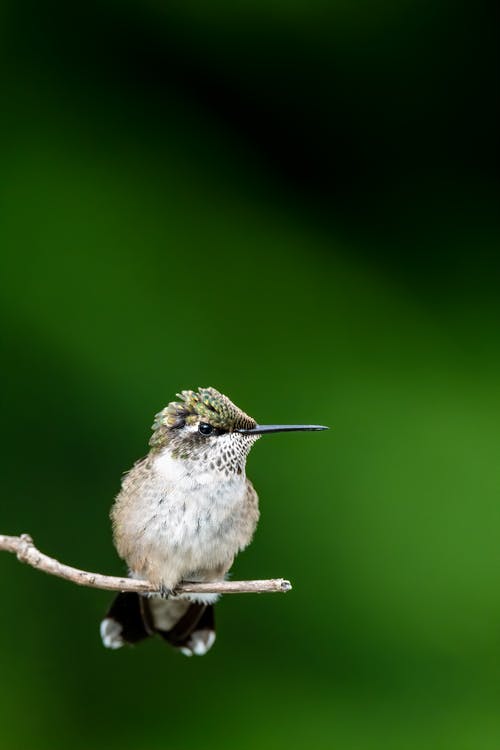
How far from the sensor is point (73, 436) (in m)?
3.36

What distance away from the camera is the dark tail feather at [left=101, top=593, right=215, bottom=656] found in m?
2.24

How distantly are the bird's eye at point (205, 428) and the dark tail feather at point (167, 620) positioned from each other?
847 mm

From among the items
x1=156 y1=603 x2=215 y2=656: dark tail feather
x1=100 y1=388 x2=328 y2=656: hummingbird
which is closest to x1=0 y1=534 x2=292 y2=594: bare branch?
x1=100 y1=388 x2=328 y2=656: hummingbird

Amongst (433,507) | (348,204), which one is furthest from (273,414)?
(348,204)

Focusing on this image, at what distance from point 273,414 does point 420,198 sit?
122 centimetres

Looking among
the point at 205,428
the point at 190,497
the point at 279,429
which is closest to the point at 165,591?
the point at 190,497

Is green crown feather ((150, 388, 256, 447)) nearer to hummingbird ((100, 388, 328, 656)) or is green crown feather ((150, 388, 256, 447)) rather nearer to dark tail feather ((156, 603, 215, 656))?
hummingbird ((100, 388, 328, 656))

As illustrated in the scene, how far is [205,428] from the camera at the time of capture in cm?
149

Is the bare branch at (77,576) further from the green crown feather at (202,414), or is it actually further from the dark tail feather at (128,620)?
the dark tail feather at (128,620)

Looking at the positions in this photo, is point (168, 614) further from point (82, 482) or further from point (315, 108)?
point (315, 108)

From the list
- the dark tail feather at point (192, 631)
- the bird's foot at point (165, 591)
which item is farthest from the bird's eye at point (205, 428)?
the dark tail feather at point (192, 631)

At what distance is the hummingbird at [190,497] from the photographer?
1.46 meters

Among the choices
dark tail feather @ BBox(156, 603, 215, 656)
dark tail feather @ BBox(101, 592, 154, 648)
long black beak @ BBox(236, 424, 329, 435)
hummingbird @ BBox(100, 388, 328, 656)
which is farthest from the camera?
dark tail feather @ BBox(156, 603, 215, 656)

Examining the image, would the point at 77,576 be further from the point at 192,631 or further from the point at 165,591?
the point at 192,631
